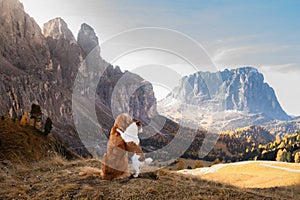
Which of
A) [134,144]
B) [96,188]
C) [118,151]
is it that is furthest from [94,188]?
[134,144]

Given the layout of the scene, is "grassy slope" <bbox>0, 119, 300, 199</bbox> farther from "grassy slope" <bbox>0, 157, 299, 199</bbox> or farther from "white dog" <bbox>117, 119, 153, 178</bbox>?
"white dog" <bbox>117, 119, 153, 178</bbox>

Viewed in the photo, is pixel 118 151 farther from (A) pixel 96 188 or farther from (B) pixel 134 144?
(A) pixel 96 188

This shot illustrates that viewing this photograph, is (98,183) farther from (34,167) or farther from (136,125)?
(34,167)

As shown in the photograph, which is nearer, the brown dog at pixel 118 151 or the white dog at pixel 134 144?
the white dog at pixel 134 144

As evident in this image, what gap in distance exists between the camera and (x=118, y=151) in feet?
35.4

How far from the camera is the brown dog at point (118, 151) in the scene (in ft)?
35.0

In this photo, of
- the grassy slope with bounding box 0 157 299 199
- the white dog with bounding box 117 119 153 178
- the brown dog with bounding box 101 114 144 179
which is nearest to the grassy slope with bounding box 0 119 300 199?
the grassy slope with bounding box 0 157 299 199

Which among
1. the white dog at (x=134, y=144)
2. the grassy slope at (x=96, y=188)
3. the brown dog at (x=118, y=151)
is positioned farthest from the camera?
the brown dog at (x=118, y=151)

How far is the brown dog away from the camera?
35.0 feet

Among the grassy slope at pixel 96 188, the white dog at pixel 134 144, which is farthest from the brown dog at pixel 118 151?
the grassy slope at pixel 96 188

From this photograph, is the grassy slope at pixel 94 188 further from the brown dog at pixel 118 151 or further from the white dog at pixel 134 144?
the white dog at pixel 134 144

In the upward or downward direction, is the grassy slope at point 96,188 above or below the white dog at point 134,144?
below

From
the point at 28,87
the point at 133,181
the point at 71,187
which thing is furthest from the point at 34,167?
the point at 28,87

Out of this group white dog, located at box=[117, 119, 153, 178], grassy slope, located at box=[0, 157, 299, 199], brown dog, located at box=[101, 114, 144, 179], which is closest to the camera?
grassy slope, located at box=[0, 157, 299, 199]
